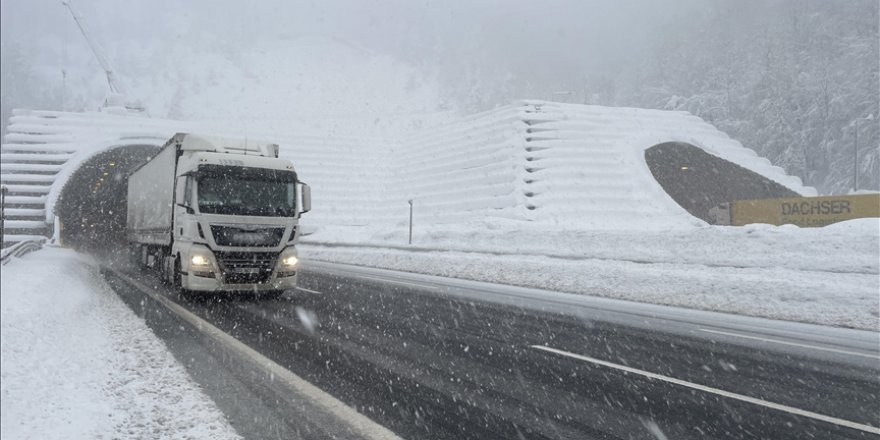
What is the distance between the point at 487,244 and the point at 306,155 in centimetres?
3161

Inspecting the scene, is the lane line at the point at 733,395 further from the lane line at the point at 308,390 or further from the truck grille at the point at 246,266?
the truck grille at the point at 246,266

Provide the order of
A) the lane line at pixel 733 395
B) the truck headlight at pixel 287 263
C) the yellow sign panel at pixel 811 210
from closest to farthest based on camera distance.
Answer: the lane line at pixel 733 395
the truck headlight at pixel 287 263
the yellow sign panel at pixel 811 210

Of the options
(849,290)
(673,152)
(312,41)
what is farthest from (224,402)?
(312,41)

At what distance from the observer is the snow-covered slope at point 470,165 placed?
35469mm

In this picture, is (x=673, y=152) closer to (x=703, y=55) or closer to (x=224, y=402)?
(x=224, y=402)

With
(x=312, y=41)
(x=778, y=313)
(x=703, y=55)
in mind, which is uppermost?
(x=312, y=41)

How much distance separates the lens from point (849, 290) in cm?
1080

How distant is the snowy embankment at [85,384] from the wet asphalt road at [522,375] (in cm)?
30

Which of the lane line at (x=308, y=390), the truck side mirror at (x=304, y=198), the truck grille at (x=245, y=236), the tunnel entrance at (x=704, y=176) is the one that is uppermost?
the tunnel entrance at (x=704, y=176)

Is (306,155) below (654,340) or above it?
above

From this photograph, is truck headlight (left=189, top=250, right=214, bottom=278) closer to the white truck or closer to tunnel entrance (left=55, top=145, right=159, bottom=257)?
the white truck

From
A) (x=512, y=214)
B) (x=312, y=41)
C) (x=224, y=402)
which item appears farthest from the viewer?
(x=312, y=41)

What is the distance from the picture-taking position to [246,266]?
36.4 feet

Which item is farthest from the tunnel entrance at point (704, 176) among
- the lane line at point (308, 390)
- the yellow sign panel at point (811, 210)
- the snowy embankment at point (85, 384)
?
the snowy embankment at point (85, 384)
